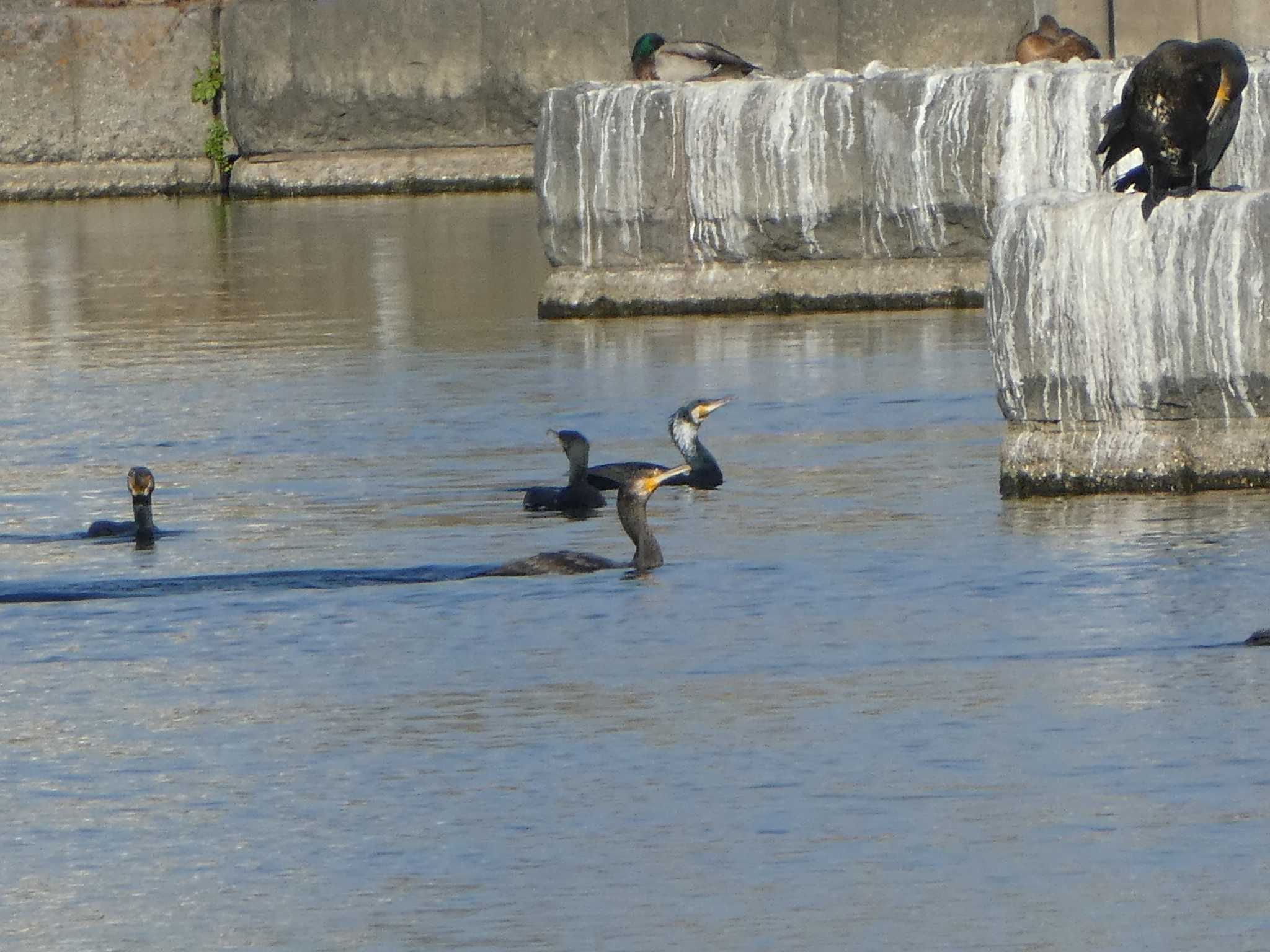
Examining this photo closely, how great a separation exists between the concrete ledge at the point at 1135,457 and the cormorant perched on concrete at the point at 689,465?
1280mm

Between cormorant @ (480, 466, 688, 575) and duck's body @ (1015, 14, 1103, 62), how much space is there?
8.55 metres

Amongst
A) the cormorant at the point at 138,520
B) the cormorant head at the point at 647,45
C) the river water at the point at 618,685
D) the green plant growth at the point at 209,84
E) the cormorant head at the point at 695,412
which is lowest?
the river water at the point at 618,685

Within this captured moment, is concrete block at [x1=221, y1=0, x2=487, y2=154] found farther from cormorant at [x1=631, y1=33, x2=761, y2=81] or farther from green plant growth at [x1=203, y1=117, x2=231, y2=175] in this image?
cormorant at [x1=631, y1=33, x2=761, y2=81]

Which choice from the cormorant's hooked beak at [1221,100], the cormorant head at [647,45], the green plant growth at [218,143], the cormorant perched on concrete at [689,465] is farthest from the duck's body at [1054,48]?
the green plant growth at [218,143]

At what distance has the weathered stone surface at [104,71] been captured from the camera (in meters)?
27.7

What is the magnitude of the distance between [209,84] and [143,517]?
17890 millimetres

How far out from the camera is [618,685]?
7629 mm

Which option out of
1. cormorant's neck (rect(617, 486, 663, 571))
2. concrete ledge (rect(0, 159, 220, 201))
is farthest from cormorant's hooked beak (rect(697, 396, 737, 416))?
concrete ledge (rect(0, 159, 220, 201))

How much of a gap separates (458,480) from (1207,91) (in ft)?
10.1

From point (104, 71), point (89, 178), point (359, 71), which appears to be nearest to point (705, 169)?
point (359, 71)

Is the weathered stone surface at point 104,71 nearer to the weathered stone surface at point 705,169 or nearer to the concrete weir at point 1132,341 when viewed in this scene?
the weathered stone surface at point 705,169

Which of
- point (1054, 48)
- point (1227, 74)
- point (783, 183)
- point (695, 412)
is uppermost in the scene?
point (1054, 48)

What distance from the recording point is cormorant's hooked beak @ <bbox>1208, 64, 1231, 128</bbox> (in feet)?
33.3

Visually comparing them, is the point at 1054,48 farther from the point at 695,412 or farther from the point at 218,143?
the point at 218,143
